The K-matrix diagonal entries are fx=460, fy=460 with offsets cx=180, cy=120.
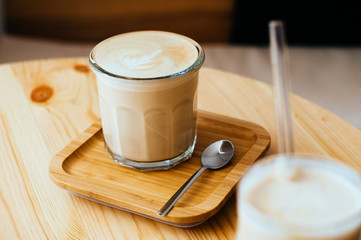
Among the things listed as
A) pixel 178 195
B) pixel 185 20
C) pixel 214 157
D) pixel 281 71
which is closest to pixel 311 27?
pixel 185 20

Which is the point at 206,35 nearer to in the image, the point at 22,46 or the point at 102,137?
the point at 22,46

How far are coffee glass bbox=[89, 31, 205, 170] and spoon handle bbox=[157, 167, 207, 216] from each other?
55 mm

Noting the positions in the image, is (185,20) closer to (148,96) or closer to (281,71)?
(148,96)

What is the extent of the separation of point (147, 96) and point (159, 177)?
0.44 ft

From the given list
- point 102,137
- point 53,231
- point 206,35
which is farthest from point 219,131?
point 206,35

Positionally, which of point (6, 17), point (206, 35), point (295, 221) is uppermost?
point (295, 221)

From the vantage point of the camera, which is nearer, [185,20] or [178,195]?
[178,195]

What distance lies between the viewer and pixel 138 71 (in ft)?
2.14

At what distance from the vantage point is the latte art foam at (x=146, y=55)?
0.66 meters

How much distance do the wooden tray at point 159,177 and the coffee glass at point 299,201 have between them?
0.54ft

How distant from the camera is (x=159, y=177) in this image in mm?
708

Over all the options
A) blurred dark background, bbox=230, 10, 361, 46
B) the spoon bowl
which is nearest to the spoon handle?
the spoon bowl

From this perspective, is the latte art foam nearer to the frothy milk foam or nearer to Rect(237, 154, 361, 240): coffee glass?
the frothy milk foam

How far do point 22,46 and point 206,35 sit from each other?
0.79 metres
